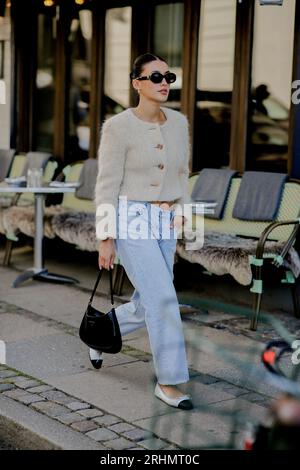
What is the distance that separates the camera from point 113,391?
5188mm

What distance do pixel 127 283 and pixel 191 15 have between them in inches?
108

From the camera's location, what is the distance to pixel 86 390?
5.20m

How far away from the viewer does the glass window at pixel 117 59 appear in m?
10.0

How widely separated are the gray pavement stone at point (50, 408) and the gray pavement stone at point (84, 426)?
193 millimetres

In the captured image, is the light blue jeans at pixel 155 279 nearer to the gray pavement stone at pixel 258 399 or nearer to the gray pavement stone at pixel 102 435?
A: the gray pavement stone at pixel 258 399

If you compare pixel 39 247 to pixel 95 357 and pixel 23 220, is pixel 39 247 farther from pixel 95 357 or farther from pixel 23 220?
pixel 95 357

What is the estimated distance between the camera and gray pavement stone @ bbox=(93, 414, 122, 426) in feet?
15.1

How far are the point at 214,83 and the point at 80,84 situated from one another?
95.4 inches

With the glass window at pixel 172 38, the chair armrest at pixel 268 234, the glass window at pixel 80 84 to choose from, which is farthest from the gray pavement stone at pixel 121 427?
the glass window at pixel 80 84

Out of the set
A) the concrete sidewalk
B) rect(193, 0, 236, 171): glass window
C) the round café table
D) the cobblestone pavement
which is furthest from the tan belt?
rect(193, 0, 236, 171): glass window

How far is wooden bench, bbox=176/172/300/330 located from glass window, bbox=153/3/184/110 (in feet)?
5.65

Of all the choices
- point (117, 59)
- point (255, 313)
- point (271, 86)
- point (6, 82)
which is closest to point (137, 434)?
point (255, 313)

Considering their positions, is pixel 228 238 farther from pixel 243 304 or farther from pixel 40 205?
pixel 40 205

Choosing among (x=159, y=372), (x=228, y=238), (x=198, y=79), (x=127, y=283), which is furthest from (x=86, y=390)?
(x=198, y=79)
